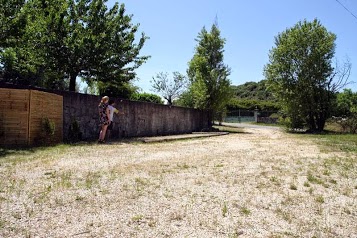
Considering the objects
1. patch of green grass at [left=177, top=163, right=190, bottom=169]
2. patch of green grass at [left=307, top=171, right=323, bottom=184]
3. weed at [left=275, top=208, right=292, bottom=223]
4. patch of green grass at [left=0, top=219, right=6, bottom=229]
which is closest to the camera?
patch of green grass at [left=0, top=219, right=6, bottom=229]

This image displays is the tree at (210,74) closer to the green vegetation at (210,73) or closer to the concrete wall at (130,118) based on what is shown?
the green vegetation at (210,73)

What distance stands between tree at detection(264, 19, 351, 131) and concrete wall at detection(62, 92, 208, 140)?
21.9 feet

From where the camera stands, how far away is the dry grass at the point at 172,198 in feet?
10.4

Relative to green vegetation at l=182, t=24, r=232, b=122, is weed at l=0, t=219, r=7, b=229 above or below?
below

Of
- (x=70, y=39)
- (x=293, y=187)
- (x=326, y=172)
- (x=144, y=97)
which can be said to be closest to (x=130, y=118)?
(x=70, y=39)

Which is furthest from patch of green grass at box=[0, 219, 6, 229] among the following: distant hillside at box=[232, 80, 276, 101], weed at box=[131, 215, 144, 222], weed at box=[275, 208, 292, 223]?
distant hillside at box=[232, 80, 276, 101]

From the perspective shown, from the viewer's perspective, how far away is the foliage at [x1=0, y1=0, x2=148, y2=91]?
1570cm

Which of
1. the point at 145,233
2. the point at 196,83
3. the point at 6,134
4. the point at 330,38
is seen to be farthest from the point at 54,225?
Answer: the point at 330,38

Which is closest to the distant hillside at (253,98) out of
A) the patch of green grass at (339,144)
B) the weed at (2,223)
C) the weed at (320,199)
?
the patch of green grass at (339,144)

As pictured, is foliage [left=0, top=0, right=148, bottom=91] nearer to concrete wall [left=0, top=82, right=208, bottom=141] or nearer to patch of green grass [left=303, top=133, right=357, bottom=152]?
concrete wall [left=0, top=82, right=208, bottom=141]

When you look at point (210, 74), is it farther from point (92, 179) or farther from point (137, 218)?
point (137, 218)

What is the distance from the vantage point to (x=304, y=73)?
22.0m

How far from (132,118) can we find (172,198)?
418 inches

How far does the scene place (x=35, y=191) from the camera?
420cm
